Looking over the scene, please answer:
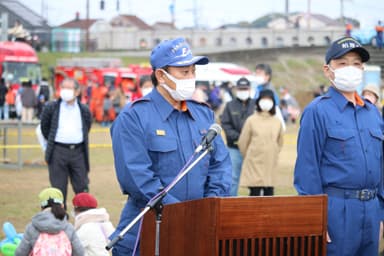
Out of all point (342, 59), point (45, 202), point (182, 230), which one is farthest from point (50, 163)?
point (182, 230)

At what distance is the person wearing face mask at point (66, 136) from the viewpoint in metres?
11.9

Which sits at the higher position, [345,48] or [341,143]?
[345,48]

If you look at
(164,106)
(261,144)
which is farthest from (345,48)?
(261,144)

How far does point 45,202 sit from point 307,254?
4153 millimetres

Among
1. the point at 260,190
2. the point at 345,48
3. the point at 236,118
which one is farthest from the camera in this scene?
the point at 236,118

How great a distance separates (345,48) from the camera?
21.2 ft

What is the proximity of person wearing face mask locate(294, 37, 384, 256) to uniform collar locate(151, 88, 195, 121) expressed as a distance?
34.3 inches

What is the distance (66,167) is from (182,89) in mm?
6283

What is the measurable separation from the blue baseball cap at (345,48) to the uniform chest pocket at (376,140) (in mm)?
516

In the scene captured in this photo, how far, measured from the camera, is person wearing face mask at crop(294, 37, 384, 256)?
20.6 ft

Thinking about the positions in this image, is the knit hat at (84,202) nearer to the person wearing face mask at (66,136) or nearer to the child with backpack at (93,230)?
the child with backpack at (93,230)

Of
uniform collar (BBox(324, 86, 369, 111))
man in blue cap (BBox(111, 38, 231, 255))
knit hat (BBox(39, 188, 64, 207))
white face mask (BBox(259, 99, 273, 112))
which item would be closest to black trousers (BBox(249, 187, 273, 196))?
white face mask (BBox(259, 99, 273, 112))

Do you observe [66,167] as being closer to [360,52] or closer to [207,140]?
[360,52]

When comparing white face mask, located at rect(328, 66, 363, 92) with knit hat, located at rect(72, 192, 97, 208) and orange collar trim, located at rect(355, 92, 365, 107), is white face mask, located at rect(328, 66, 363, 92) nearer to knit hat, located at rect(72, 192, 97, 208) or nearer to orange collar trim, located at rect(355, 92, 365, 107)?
orange collar trim, located at rect(355, 92, 365, 107)
